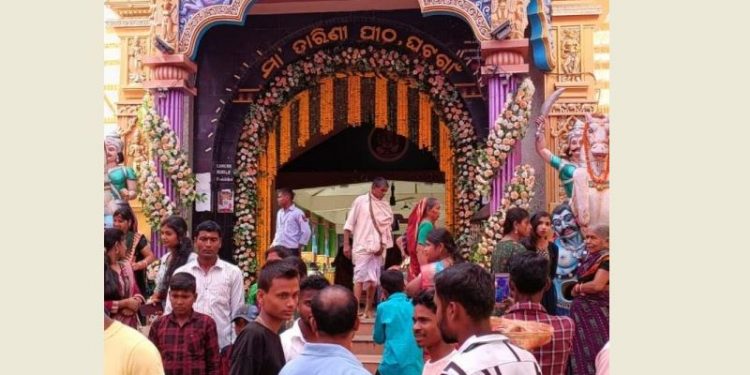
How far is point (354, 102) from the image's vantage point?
15188 mm

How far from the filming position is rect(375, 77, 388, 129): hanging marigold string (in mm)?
15086

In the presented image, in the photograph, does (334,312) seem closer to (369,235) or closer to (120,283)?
(120,283)

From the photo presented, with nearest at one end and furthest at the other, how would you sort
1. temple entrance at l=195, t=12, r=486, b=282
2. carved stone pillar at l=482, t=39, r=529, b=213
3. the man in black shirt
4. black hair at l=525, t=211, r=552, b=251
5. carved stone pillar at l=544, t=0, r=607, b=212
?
the man in black shirt, black hair at l=525, t=211, r=552, b=251, carved stone pillar at l=482, t=39, r=529, b=213, temple entrance at l=195, t=12, r=486, b=282, carved stone pillar at l=544, t=0, r=607, b=212

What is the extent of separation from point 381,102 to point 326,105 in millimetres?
856

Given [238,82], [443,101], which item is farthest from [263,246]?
[443,101]

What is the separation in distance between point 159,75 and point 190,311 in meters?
7.69

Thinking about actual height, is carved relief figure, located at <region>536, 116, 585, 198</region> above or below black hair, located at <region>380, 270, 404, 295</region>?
above

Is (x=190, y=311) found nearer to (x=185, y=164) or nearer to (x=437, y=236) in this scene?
(x=437, y=236)

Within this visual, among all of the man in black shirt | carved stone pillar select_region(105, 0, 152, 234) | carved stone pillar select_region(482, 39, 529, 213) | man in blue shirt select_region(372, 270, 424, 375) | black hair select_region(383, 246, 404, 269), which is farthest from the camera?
black hair select_region(383, 246, 404, 269)

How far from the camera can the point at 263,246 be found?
48.6ft

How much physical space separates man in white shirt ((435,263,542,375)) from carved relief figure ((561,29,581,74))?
458 inches

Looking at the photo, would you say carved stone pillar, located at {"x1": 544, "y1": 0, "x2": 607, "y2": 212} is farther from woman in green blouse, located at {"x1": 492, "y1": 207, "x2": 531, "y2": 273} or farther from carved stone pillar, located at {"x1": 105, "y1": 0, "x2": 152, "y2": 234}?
carved stone pillar, located at {"x1": 105, "y1": 0, "x2": 152, "y2": 234}

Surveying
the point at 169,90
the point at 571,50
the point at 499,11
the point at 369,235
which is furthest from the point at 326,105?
the point at 571,50

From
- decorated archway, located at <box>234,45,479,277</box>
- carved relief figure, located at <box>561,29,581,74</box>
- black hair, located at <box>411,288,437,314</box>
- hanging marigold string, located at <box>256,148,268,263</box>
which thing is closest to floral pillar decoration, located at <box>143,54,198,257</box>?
decorated archway, located at <box>234,45,479,277</box>
